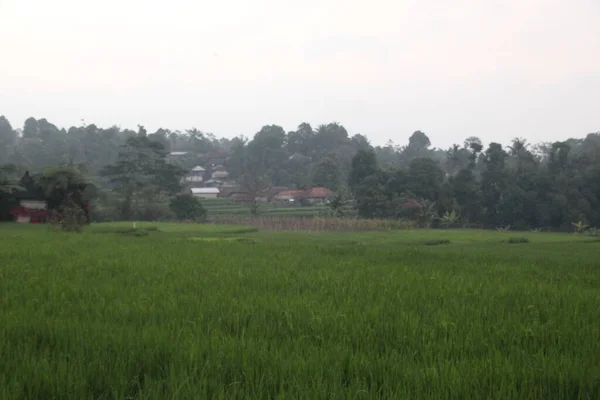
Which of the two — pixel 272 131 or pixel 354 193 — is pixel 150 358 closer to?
pixel 354 193

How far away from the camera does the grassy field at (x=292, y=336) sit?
2.84 meters

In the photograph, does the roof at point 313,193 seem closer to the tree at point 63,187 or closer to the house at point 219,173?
the house at point 219,173

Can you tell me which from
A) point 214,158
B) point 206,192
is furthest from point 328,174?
point 214,158

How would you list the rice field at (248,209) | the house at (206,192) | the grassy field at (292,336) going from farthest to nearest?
the house at (206,192), the rice field at (248,209), the grassy field at (292,336)

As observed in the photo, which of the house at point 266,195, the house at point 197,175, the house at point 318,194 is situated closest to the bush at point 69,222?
the house at point 266,195

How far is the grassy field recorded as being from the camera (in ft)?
9.30

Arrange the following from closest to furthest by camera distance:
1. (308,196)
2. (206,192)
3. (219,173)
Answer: (308,196), (206,192), (219,173)

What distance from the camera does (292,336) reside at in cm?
390

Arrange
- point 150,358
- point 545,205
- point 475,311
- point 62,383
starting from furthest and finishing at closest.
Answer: point 545,205
point 475,311
point 150,358
point 62,383

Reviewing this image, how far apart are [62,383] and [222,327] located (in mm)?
1465

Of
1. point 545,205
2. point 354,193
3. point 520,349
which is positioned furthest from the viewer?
point 354,193

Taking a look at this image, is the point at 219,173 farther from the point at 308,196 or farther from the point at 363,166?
the point at 363,166

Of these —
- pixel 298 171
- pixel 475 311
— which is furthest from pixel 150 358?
pixel 298 171

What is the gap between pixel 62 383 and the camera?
9.20ft
